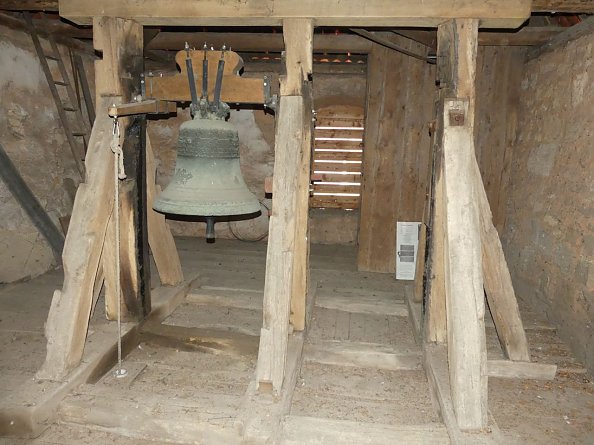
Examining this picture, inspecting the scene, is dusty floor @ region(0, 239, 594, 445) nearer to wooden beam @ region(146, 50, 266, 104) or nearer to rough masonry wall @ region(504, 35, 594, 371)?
rough masonry wall @ region(504, 35, 594, 371)

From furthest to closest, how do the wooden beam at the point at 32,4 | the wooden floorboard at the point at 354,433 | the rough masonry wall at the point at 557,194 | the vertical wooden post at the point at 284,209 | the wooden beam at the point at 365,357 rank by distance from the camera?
the wooden beam at the point at 32,4, the rough masonry wall at the point at 557,194, the wooden beam at the point at 365,357, the vertical wooden post at the point at 284,209, the wooden floorboard at the point at 354,433

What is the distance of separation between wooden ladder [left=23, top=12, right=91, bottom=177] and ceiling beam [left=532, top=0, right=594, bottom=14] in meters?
4.70

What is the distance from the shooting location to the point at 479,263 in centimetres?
228

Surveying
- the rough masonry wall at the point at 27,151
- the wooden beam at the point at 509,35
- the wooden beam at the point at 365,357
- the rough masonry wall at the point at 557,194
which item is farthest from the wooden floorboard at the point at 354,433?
the rough masonry wall at the point at 27,151

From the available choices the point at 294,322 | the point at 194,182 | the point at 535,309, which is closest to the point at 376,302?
the point at 294,322

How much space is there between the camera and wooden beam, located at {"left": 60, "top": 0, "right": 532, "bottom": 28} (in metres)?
2.41

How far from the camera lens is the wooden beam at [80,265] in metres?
2.44

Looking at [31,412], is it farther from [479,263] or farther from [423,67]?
[423,67]

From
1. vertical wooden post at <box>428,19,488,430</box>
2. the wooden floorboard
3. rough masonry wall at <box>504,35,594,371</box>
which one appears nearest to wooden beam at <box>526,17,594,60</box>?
rough masonry wall at <box>504,35,594,371</box>

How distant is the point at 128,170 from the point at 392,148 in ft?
9.68

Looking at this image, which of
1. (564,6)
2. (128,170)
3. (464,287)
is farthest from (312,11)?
(564,6)

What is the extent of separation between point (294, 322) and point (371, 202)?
7.65ft

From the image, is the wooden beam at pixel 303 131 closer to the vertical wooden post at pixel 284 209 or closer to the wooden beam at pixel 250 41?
the vertical wooden post at pixel 284 209

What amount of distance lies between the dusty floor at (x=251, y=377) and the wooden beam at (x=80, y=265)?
0.20m
